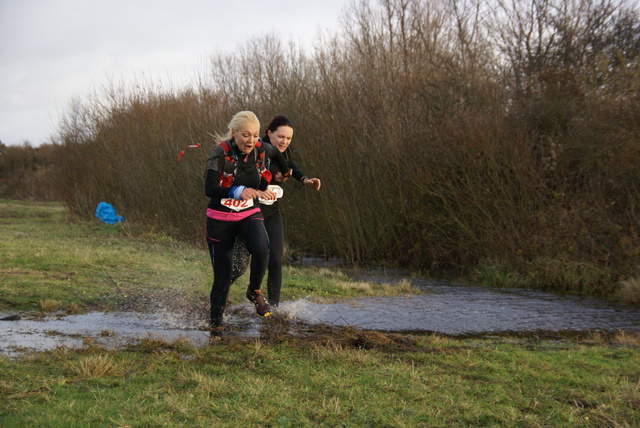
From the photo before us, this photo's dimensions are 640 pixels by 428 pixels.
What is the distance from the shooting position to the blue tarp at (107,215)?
806 inches

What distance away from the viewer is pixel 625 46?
1808cm

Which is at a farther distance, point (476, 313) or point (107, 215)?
point (107, 215)

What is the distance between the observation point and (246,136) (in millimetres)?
6441

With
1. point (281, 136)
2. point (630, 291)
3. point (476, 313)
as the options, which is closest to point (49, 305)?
point (281, 136)

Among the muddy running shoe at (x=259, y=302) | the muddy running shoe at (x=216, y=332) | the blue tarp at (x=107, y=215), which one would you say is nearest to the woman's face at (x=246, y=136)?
the muddy running shoe at (x=259, y=302)

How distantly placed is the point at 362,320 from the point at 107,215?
1446 centimetres

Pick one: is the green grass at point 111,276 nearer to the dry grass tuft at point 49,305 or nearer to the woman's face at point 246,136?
the dry grass tuft at point 49,305

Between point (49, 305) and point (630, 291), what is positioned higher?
point (49, 305)

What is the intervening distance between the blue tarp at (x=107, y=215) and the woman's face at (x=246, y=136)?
1491 cm

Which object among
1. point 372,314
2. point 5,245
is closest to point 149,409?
point 372,314

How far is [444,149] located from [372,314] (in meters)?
7.54

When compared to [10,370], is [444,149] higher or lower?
higher

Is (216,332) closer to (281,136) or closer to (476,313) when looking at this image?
(281,136)

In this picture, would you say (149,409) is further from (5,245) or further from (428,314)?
(5,245)
